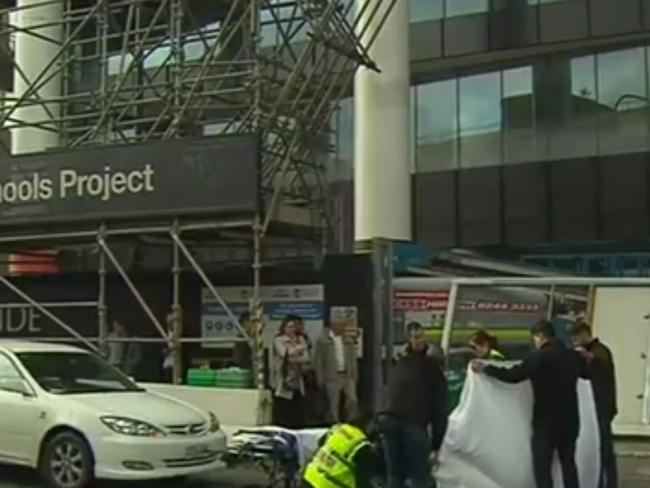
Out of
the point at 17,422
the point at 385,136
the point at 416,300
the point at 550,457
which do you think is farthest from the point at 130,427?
the point at 385,136

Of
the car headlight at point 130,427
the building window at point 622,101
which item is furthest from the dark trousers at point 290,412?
the building window at point 622,101

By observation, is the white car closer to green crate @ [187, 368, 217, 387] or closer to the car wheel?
the car wheel

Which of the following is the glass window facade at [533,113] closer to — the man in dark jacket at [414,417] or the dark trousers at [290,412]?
the dark trousers at [290,412]

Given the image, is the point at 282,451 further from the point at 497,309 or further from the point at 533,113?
the point at 533,113

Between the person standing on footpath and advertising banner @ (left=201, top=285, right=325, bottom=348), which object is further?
advertising banner @ (left=201, top=285, right=325, bottom=348)

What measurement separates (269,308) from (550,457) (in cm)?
701

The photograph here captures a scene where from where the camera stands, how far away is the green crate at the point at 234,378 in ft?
50.6

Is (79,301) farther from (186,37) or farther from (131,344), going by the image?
(186,37)

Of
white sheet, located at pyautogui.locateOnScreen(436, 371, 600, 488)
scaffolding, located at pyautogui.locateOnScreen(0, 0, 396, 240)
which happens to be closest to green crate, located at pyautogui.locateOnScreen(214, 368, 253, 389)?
scaffolding, located at pyautogui.locateOnScreen(0, 0, 396, 240)

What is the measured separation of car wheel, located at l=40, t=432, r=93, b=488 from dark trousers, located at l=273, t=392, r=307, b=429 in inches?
163

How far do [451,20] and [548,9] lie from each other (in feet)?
7.43

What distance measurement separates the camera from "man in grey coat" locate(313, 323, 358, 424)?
15.1 metres

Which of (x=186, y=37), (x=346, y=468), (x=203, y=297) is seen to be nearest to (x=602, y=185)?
(x=186, y=37)

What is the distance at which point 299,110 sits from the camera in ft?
55.5
